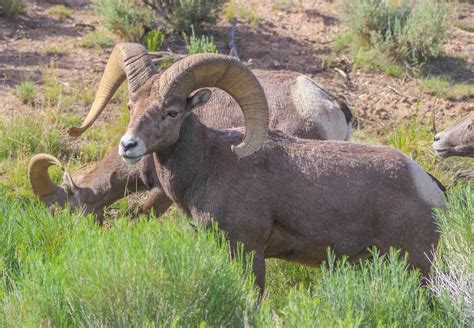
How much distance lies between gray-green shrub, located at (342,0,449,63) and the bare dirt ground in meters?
0.48

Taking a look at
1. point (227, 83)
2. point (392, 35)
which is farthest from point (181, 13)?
point (227, 83)

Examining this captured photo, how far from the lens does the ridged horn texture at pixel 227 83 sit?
20.5ft

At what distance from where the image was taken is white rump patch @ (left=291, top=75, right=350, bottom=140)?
8.49 m

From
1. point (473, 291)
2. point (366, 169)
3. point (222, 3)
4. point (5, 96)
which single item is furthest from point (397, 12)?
point (473, 291)

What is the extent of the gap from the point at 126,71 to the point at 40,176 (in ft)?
7.15

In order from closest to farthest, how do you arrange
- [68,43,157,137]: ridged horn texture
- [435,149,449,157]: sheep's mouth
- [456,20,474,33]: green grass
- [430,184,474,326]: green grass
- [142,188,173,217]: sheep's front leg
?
[430,184,474,326]: green grass
[68,43,157,137]: ridged horn texture
[142,188,173,217]: sheep's front leg
[435,149,449,157]: sheep's mouth
[456,20,474,33]: green grass

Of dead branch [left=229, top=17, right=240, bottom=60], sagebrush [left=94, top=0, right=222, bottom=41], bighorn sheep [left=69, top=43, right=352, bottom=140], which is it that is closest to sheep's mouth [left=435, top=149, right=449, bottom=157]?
bighorn sheep [left=69, top=43, right=352, bottom=140]

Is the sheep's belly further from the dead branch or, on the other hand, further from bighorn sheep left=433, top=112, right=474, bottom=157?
the dead branch

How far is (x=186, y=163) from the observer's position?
6449mm

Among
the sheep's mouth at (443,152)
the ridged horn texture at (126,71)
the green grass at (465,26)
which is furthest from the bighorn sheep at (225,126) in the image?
the green grass at (465,26)

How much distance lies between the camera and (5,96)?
11352mm

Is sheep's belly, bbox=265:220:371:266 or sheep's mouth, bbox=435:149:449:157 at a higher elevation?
sheep's belly, bbox=265:220:371:266

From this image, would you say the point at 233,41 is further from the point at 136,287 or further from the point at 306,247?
the point at 136,287

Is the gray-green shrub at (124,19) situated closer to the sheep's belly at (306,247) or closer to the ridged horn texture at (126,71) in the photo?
the ridged horn texture at (126,71)
